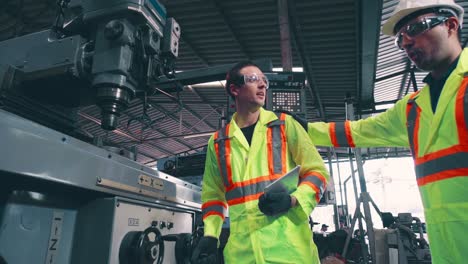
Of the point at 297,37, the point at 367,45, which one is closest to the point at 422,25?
the point at 367,45

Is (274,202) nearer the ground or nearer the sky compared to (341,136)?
nearer the ground

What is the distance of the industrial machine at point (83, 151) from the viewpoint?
45.9 inches

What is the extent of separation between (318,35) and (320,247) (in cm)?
432

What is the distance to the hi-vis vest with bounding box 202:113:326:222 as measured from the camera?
1.53 m

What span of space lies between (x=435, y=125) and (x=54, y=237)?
1686mm

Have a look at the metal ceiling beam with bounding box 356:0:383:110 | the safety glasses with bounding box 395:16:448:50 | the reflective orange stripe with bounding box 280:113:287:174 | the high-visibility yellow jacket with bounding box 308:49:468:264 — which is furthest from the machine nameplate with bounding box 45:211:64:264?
the metal ceiling beam with bounding box 356:0:383:110

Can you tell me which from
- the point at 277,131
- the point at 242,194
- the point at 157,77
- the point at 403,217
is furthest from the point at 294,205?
the point at 403,217

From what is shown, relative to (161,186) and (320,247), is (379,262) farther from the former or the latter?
(161,186)

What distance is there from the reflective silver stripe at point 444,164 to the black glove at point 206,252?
1.05 m

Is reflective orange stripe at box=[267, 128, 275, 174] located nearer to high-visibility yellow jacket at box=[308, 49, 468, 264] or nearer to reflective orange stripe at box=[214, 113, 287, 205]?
reflective orange stripe at box=[214, 113, 287, 205]

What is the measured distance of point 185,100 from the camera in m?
10.3

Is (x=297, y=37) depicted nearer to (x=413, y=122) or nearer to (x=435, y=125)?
(x=413, y=122)

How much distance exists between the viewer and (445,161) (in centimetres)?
123

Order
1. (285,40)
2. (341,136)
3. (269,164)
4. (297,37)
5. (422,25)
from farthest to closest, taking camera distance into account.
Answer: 1. (297,37)
2. (285,40)
3. (341,136)
4. (269,164)
5. (422,25)
